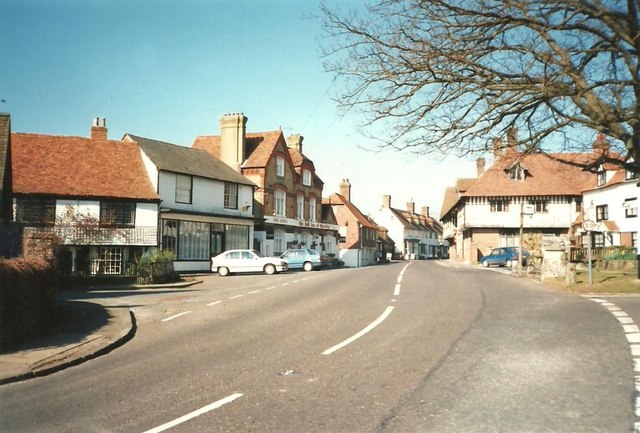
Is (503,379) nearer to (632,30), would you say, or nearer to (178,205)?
(632,30)

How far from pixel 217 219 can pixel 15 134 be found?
46.4ft

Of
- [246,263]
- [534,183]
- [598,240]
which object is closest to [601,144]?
[246,263]

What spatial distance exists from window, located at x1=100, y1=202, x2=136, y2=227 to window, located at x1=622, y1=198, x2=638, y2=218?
37112 mm

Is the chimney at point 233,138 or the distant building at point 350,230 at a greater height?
the chimney at point 233,138

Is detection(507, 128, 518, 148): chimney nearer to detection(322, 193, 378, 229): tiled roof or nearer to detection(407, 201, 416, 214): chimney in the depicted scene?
detection(322, 193, 378, 229): tiled roof

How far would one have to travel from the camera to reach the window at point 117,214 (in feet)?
105

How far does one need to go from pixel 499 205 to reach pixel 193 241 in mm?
34646

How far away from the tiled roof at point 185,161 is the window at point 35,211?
6960 mm

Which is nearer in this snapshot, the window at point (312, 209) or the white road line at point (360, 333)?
the white road line at point (360, 333)

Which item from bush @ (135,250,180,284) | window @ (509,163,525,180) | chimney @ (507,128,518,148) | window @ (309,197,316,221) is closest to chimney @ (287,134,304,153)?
window @ (309,197,316,221)

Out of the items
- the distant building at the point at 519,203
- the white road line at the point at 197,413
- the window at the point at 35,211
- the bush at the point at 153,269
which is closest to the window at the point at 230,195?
the window at the point at 35,211

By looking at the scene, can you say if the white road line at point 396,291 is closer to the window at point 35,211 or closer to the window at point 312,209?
the window at point 35,211

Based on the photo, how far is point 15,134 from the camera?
34.1m

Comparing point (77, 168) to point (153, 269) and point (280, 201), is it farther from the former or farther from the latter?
point (280, 201)
